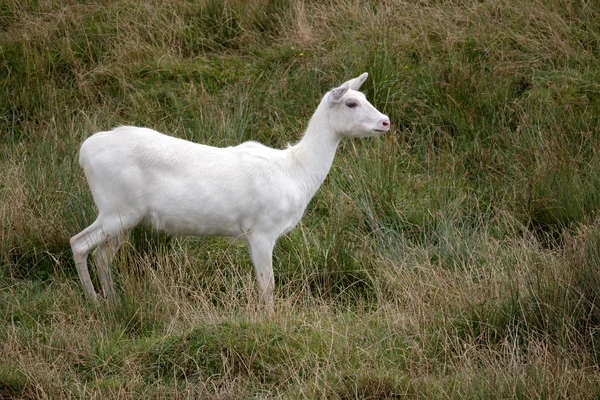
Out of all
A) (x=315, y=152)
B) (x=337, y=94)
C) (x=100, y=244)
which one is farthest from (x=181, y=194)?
(x=337, y=94)

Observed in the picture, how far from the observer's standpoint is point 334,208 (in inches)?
325

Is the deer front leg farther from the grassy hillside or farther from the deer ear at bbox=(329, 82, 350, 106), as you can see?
the deer ear at bbox=(329, 82, 350, 106)

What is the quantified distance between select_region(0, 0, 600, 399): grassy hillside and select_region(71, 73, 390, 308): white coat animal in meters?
0.23

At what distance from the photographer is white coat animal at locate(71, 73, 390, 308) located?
22.1 feet

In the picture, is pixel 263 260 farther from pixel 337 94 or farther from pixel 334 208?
pixel 334 208

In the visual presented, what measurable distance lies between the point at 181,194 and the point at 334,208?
1883mm

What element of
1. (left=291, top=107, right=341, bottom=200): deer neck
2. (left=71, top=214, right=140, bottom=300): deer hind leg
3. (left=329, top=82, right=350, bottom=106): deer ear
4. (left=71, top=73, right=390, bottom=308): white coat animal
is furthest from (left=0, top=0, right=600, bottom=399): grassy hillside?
(left=329, top=82, right=350, bottom=106): deer ear

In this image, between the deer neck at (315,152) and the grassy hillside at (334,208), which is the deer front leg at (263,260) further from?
the deer neck at (315,152)

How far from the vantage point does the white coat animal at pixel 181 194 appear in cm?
675

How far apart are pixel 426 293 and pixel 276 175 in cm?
149

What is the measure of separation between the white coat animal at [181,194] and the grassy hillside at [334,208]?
23cm

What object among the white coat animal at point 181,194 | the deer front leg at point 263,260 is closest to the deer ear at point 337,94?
the white coat animal at point 181,194

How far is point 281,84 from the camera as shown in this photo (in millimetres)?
10266

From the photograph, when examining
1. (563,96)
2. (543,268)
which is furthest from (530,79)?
(543,268)
